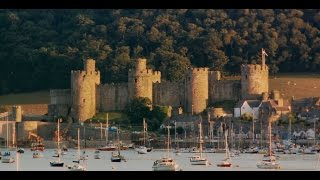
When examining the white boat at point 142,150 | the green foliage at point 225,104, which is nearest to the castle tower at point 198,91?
the green foliage at point 225,104

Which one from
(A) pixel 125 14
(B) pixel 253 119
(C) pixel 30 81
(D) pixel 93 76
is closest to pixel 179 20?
(A) pixel 125 14

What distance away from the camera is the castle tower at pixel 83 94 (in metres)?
38.9

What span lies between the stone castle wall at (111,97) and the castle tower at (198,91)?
2.71m

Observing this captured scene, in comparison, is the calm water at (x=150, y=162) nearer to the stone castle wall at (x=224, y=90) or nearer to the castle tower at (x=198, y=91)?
the castle tower at (x=198, y=91)

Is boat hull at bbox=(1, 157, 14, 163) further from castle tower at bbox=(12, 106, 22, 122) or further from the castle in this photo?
castle tower at bbox=(12, 106, 22, 122)

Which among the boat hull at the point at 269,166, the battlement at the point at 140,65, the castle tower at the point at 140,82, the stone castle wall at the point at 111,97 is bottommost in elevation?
the boat hull at the point at 269,166

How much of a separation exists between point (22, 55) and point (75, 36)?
3.17 metres

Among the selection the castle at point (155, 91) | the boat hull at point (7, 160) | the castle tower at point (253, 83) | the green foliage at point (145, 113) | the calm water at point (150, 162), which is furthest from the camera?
the green foliage at point (145, 113)

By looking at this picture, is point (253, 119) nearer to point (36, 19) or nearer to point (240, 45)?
point (240, 45)

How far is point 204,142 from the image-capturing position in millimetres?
35062

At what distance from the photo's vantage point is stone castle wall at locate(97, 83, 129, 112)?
128ft

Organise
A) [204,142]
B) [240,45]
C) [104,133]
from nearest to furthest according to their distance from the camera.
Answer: [204,142], [104,133], [240,45]

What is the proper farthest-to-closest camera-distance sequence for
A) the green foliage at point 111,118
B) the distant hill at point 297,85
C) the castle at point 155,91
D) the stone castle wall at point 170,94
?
the distant hill at point 297,85 → the stone castle wall at point 170,94 → the green foliage at point 111,118 → the castle at point 155,91

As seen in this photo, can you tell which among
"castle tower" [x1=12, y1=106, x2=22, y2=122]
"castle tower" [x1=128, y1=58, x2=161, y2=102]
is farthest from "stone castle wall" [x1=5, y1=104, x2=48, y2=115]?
"castle tower" [x1=128, y1=58, x2=161, y2=102]
